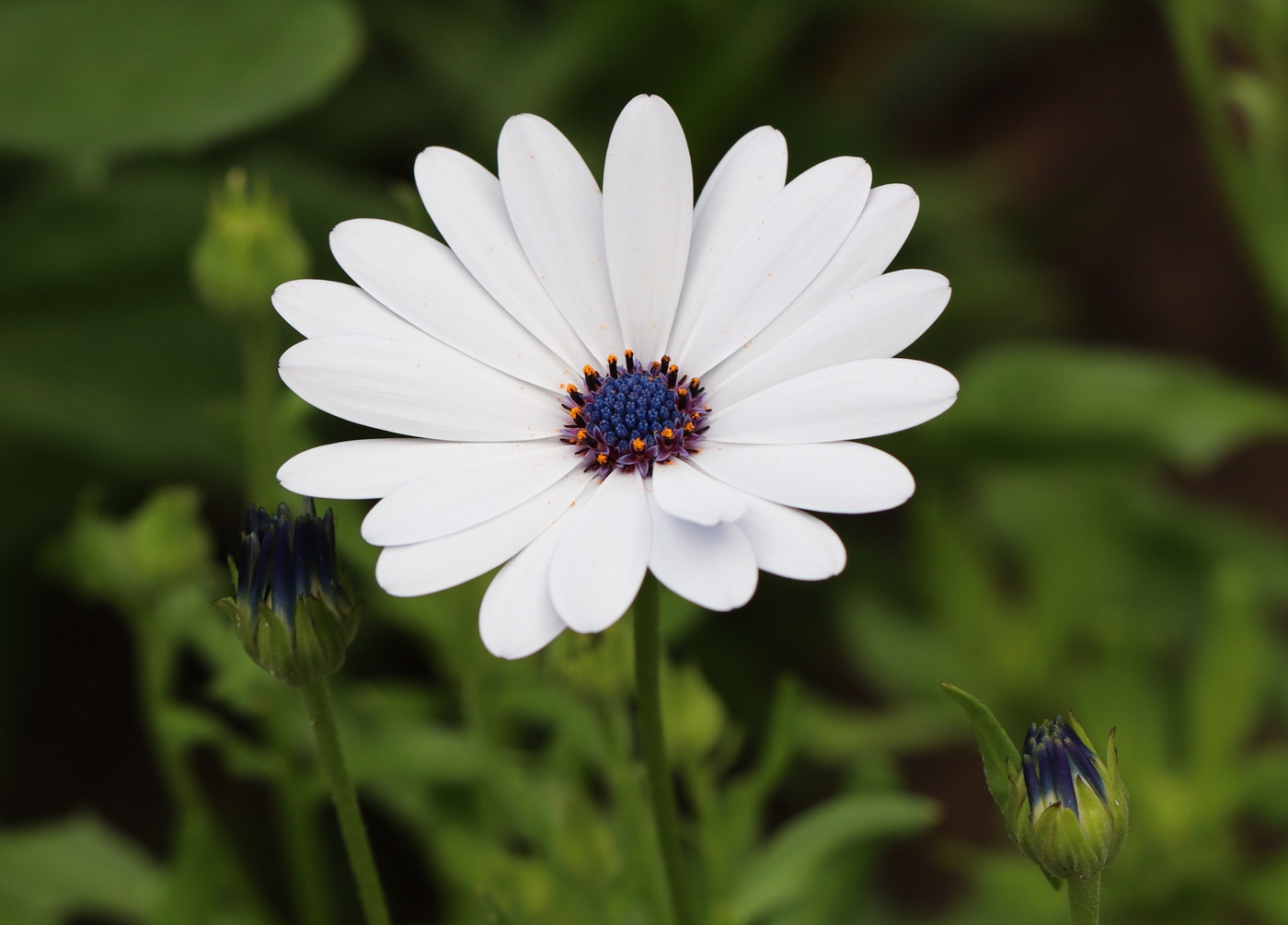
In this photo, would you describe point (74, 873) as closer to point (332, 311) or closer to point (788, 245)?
point (332, 311)

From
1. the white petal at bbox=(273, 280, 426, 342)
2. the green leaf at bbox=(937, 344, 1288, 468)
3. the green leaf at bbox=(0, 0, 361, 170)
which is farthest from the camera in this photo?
the green leaf at bbox=(937, 344, 1288, 468)

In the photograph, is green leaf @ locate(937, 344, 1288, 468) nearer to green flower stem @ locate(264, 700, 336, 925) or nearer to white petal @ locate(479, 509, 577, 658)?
green flower stem @ locate(264, 700, 336, 925)

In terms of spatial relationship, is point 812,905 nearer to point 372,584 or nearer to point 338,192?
point 372,584

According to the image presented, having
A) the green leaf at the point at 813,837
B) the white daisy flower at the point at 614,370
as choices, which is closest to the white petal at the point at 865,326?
the white daisy flower at the point at 614,370

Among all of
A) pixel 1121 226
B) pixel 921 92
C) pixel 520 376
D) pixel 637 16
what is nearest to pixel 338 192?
pixel 637 16

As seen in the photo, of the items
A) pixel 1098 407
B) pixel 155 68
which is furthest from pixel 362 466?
pixel 1098 407

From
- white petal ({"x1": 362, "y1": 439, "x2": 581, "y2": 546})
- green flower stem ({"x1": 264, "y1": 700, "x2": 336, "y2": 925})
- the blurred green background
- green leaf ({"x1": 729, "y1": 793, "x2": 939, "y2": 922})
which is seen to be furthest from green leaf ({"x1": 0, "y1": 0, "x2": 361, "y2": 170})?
green leaf ({"x1": 729, "y1": 793, "x2": 939, "y2": 922})
